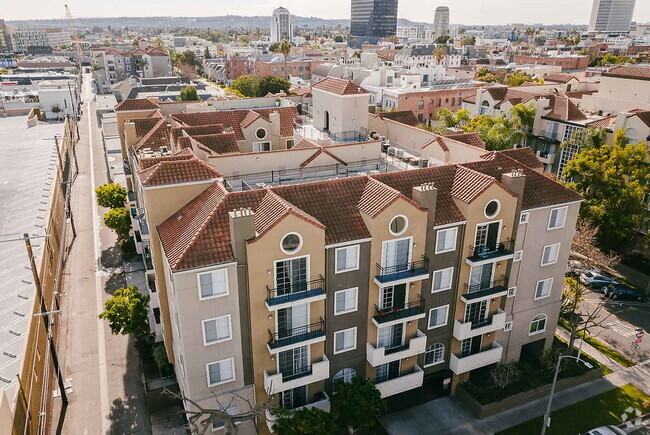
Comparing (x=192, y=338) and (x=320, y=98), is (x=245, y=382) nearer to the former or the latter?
(x=192, y=338)

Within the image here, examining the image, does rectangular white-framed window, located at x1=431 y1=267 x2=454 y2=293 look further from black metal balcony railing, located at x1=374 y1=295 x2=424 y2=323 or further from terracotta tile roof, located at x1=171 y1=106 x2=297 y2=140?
terracotta tile roof, located at x1=171 y1=106 x2=297 y2=140

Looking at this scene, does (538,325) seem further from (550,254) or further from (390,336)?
(390,336)

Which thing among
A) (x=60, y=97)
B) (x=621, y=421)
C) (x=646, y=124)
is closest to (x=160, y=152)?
(x=621, y=421)

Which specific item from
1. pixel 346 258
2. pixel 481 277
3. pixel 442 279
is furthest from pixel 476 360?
pixel 346 258

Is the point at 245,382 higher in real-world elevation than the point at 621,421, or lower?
higher

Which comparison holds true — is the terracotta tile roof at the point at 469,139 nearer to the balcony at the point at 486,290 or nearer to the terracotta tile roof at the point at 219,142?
the balcony at the point at 486,290
